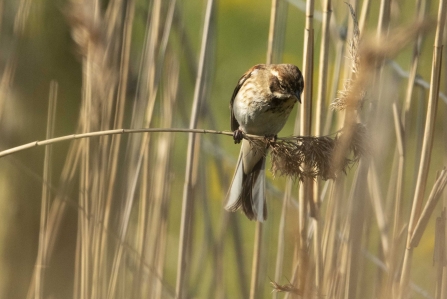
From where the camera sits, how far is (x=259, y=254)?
1577 mm

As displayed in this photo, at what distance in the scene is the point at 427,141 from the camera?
1.29m

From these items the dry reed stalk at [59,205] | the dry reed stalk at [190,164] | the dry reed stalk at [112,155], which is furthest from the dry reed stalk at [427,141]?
the dry reed stalk at [59,205]

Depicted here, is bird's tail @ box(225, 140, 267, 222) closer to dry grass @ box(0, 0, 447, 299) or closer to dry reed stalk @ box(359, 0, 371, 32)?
dry grass @ box(0, 0, 447, 299)

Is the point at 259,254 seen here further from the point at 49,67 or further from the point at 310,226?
the point at 49,67

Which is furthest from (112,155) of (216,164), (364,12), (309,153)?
(364,12)

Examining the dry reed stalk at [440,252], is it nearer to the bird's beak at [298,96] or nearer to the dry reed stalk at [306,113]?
the dry reed stalk at [306,113]

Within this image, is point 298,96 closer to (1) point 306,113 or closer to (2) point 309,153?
(1) point 306,113

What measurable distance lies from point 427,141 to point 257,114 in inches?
27.2

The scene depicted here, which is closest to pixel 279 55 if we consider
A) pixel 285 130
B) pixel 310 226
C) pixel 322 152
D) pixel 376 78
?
pixel 376 78

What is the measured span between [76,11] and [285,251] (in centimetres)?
94

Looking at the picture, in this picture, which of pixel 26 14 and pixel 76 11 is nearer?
pixel 76 11

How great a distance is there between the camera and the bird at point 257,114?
1679 mm

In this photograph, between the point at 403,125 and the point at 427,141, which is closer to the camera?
the point at 427,141

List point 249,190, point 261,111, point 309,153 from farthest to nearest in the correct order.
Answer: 1. point 261,111
2. point 249,190
3. point 309,153
